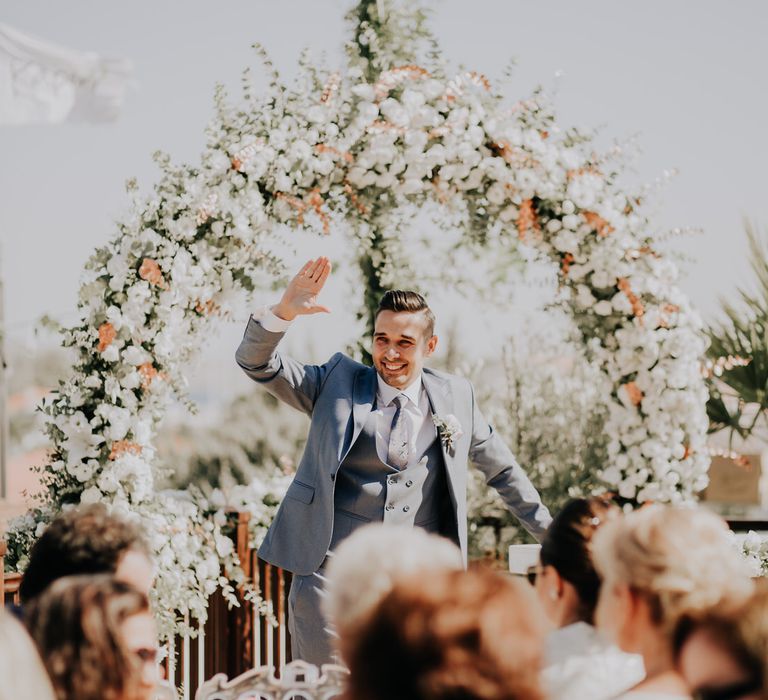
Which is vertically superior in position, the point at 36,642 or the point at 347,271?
the point at 347,271

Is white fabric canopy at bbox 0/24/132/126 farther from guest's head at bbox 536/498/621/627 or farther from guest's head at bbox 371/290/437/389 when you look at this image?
guest's head at bbox 536/498/621/627

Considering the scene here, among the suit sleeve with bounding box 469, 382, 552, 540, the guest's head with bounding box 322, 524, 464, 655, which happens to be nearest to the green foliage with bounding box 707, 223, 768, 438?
the suit sleeve with bounding box 469, 382, 552, 540

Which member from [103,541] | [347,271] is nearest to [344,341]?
[347,271]

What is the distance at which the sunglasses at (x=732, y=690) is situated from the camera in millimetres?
1830

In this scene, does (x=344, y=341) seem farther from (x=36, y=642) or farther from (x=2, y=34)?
(x=2, y=34)

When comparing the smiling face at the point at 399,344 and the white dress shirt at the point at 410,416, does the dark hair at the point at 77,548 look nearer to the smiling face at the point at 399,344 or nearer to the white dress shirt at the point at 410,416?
the white dress shirt at the point at 410,416

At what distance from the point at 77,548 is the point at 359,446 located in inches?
67.3

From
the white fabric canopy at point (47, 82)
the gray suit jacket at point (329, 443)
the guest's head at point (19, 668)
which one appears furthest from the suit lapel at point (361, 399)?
the white fabric canopy at point (47, 82)

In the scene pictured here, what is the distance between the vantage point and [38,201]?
58.7ft

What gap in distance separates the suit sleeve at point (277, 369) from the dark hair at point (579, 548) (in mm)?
1662

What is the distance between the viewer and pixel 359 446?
392cm

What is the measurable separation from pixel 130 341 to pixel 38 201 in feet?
48.0

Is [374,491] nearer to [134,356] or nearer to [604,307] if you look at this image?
[134,356]

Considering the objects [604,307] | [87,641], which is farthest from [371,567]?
[604,307]
